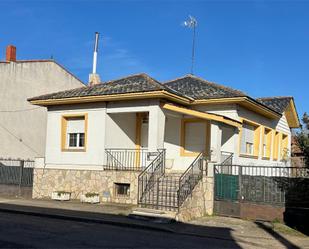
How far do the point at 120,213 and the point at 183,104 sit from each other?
19.9 feet

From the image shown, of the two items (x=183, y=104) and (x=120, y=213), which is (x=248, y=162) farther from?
(x=120, y=213)

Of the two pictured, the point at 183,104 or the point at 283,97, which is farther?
the point at 283,97

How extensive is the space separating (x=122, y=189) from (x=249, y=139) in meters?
6.93

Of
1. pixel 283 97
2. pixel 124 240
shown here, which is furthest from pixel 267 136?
pixel 124 240

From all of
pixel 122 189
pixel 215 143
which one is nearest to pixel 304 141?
pixel 215 143

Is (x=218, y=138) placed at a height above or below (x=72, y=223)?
above

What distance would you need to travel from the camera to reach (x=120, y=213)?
14.8 m

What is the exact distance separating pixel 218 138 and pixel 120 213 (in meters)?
4.87

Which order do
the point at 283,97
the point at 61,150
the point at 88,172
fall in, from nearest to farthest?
the point at 88,172, the point at 61,150, the point at 283,97

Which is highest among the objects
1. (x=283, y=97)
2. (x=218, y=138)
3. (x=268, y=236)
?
(x=283, y=97)

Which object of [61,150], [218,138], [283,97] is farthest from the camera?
[283,97]

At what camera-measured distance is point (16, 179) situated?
830 inches

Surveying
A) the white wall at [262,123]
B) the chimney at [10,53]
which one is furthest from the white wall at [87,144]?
the chimney at [10,53]

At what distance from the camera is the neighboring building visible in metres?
28.9
